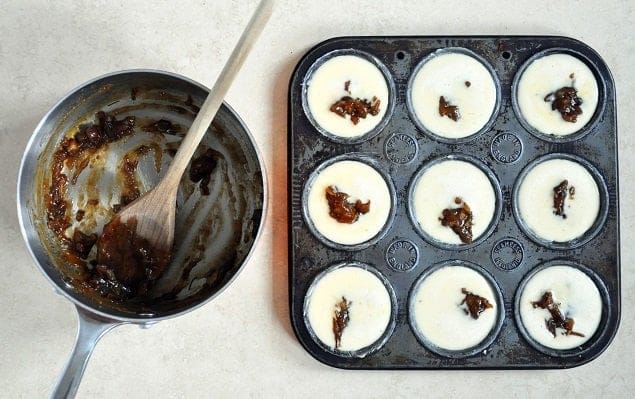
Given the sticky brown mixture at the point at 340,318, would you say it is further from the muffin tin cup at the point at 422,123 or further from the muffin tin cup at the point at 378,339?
the muffin tin cup at the point at 422,123

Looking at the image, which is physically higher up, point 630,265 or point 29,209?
point 29,209

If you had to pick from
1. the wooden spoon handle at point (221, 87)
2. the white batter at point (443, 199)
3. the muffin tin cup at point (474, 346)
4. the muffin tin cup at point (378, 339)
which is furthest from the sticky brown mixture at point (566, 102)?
the wooden spoon handle at point (221, 87)

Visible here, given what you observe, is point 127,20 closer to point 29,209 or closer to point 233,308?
point 29,209

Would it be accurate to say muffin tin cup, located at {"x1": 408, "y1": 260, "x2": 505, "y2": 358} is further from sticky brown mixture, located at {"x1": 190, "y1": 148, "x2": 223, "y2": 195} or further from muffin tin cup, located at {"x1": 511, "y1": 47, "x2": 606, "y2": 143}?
sticky brown mixture, located at {"x1": 190, "y1": 148, "x2": 223, "y2": 195}

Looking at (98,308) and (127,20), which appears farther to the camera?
(127,20)

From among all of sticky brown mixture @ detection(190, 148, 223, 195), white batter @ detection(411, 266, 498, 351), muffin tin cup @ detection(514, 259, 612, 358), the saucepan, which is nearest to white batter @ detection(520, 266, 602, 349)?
muffin tin cup @ detection(514, 259, 612, 358)

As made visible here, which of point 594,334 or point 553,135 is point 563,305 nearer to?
point 594,334

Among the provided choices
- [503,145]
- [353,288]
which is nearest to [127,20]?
[353,288]

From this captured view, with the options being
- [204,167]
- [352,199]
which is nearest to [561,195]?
[352,199]
